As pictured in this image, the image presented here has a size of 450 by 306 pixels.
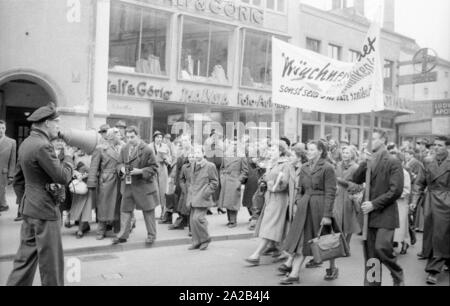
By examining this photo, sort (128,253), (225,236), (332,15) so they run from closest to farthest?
(128,253), (225,236), (332,15)

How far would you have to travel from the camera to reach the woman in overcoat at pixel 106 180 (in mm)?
8664

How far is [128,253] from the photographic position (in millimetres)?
7953

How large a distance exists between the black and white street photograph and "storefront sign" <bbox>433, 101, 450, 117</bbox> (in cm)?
3

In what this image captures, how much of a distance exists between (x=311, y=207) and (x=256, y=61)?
1539cm

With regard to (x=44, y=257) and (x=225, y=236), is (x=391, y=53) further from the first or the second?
(x=44, y=257)

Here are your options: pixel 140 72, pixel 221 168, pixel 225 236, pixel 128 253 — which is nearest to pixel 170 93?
pixel 140 72

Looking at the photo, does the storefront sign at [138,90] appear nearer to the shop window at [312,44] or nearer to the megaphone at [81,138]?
the shop window at [312,44]

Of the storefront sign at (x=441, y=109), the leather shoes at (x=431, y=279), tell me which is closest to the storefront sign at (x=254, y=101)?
the storefront sign at (x=441, y=109)

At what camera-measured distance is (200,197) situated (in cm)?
830

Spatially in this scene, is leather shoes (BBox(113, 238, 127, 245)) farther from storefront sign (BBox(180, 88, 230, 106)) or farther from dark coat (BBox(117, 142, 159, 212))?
storefront sign (BBox(180, 88, 230, 106))

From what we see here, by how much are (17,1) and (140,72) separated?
5.27 meters

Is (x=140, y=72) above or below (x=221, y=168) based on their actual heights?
above

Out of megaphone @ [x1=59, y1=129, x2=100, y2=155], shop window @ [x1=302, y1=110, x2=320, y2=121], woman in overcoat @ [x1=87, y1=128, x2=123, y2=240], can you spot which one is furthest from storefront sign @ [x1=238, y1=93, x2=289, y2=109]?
megaphone @ [x1=59, y1=129, x2=100, y2=155]

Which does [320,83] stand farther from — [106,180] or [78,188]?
[78,188]
